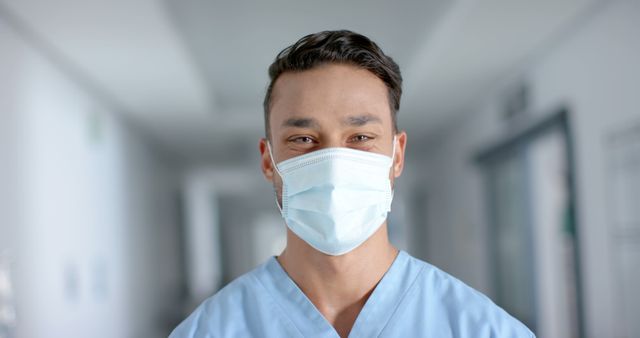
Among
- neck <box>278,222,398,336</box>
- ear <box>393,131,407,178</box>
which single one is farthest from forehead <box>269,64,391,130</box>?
neck <box>278,222,398,336</box>

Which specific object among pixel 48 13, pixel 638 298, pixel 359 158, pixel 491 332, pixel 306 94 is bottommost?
pixel 638 298

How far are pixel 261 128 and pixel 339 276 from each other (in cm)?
587

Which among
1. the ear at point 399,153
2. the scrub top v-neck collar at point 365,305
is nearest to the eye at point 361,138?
the ear at point 399,153

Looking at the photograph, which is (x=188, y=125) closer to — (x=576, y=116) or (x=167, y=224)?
(x=167, y=224)

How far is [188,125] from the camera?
6.74 meters

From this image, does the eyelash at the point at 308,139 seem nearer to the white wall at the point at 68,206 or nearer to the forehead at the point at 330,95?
the forehead at the point at 330,95

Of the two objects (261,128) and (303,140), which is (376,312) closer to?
(303,140)

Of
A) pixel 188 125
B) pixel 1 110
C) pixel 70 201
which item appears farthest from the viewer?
pixel 188 125

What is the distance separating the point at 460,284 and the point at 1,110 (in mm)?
2538

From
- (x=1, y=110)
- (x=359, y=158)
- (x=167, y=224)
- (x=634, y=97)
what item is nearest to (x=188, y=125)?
(x=167, y=224)

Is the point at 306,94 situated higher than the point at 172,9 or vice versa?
the point at 172,9

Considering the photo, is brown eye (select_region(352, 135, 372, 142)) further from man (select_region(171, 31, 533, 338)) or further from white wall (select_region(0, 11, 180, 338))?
white wall (select_region(0, 11, 180, 338))

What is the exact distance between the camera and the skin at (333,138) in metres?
1.27

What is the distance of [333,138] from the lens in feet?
4.20
